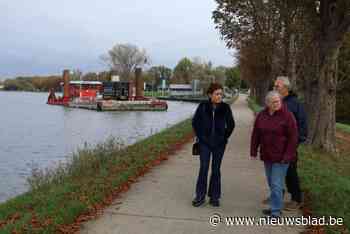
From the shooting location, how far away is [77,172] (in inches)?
382

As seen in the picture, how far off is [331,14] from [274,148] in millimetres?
8170

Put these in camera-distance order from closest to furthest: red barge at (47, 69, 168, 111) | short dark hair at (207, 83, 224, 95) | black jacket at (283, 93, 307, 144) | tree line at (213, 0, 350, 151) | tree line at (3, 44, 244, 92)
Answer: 1. black jacket at (283, 93, 307, 144)
2. short dark hair at (207, 83, 224, 95)
3. tree line at (213, 0, 350, 151)
4. red barge at (47, 69, 168, 111)
5. tree line at (3, 44, 244, 92)

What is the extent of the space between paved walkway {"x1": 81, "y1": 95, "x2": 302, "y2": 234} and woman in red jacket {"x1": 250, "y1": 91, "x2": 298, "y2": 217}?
1.76 ft

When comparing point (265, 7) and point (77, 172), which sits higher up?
point (265, 7)

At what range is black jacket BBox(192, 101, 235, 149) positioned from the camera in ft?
20.1

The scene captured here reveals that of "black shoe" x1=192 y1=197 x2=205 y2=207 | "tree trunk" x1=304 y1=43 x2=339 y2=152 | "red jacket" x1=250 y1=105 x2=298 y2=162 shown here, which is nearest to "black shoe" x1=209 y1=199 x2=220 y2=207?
"black shoe" x1=192 y1=197 x2=205 y2=207

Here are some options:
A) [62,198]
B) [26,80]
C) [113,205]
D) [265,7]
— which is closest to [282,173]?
[113,205]

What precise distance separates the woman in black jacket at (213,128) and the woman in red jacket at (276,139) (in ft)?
1.77

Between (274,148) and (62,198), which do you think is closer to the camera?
(274,148)

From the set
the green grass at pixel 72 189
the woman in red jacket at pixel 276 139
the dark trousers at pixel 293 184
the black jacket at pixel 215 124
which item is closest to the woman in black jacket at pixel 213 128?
the black jacket at pixel 215 124

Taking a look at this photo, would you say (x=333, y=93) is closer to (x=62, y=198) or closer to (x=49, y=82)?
(x=62, y=198)

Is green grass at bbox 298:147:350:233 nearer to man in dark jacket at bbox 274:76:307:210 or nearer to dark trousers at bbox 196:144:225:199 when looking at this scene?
man in dark jacket at bbox 274:76:307:210

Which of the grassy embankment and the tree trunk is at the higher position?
the tree trunk

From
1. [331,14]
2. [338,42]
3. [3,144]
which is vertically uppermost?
[331,14]
